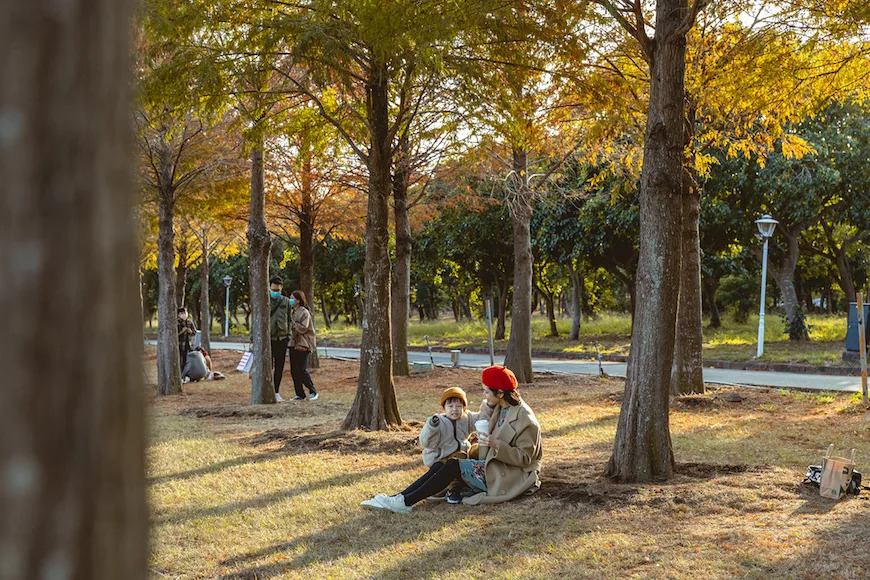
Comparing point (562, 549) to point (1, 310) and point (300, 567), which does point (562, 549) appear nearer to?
point (300, 567)

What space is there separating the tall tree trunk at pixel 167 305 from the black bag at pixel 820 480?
1313 centimetres

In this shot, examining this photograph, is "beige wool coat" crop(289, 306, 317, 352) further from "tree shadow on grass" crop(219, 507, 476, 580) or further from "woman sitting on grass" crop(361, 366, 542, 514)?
"tree shadow on grass" crop(219, 507, 476, 580)

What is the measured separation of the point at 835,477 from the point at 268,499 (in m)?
4.64

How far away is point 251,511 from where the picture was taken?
6668 millimetres

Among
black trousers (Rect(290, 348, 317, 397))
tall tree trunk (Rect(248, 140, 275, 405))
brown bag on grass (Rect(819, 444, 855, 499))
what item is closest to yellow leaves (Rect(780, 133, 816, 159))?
brown bag on grass (Rect(819, 444, 855, 499))

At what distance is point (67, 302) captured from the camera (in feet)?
3.16

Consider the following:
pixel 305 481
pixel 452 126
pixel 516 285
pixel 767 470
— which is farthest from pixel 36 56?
pixel 516 285

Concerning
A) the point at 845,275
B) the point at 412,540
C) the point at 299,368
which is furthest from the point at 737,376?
the point at 845,275

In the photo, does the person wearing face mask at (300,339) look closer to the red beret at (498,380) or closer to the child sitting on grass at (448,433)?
the child sitting on grass at (448,433)

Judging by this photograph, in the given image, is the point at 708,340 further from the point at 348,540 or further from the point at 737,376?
the point at 348,540

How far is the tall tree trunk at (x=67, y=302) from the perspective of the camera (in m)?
0.91

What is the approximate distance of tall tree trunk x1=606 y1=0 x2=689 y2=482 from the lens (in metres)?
7.57

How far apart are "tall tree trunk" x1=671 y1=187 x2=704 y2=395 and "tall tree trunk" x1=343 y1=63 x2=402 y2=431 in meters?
4.79

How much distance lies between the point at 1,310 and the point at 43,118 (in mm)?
223
